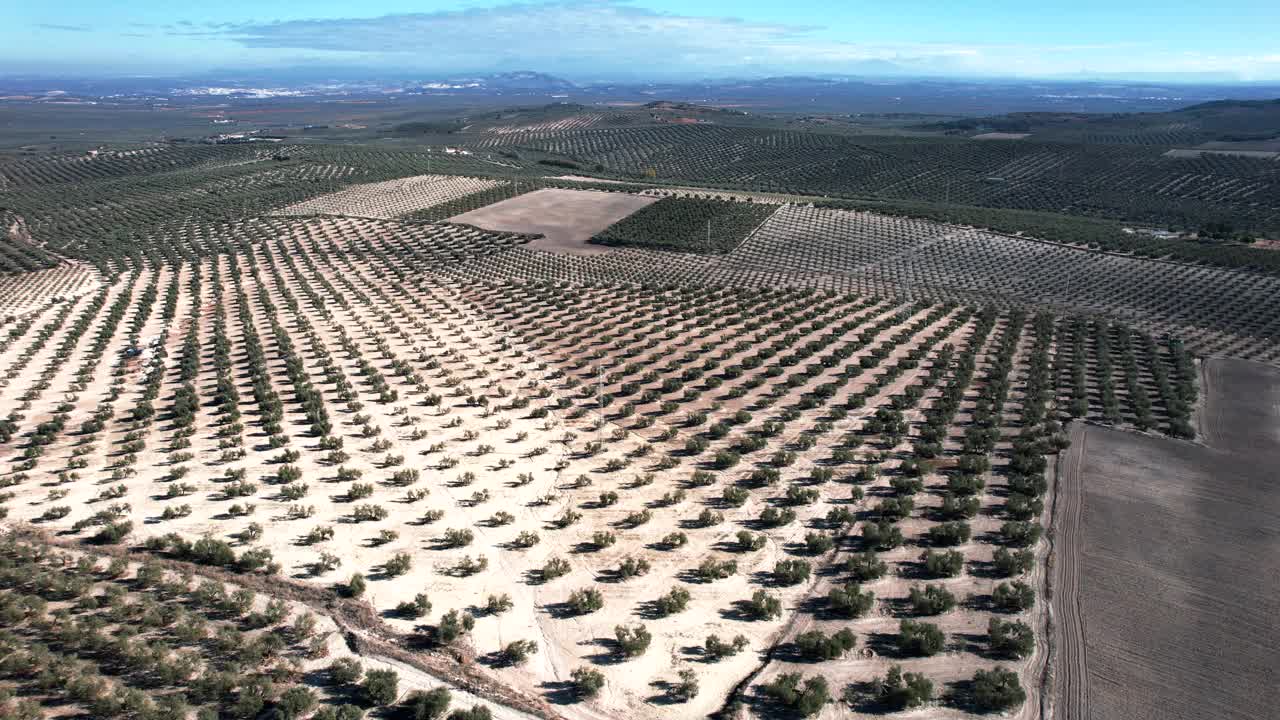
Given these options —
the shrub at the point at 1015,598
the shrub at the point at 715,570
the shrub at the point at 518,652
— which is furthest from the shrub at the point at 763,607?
the shrub at the point at 1015,598

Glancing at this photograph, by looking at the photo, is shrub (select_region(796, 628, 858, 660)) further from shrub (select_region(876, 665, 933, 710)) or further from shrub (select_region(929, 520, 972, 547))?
shrub (select_region(929, 520, 972, 547))

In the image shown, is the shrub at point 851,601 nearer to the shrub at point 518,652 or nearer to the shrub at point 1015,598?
the shrub at point 1015,598

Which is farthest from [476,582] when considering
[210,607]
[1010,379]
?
[1010,379]

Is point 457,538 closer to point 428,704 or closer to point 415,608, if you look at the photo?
point 415,608

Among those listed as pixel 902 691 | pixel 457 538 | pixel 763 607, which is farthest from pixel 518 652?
pixel 902 691

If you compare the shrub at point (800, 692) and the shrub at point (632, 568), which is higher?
the shrub at point (632, 568)

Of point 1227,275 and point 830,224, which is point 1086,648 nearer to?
point 1227,275
